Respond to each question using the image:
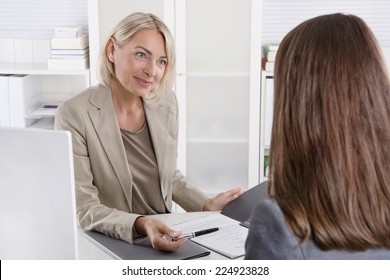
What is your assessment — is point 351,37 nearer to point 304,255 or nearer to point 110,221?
point 304,255

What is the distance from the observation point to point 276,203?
3.43ft

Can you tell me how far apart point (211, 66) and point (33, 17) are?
47.5 inches

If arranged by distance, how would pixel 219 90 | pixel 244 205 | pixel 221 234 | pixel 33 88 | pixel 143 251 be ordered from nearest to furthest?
pixel 143 251 < pixel 221 234 < pixel 244 205 < pixel 219 90 < pixel 33 88

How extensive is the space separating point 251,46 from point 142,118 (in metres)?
1.37

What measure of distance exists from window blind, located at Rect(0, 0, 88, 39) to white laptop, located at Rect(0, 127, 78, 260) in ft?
8.69

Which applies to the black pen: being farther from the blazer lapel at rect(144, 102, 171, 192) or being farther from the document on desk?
the blazer lapel at rect(144, 102, 171, 192)

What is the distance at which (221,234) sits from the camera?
1710 millimetres

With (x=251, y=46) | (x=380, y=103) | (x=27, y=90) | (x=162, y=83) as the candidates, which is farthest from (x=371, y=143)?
(x=27, y=90)

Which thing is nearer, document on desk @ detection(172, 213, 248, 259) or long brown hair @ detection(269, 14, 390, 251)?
long brown hair @ detection(269, 14, 390, 251)

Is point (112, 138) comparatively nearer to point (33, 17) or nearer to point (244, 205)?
point (244, 205)

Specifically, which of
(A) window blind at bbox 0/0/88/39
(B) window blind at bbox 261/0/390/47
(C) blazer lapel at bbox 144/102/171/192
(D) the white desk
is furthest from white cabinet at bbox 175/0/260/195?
(D) the white desk

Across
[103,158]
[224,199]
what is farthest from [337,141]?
[103,158]

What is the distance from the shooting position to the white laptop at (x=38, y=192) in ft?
4.02

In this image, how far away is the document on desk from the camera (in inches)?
63.2
